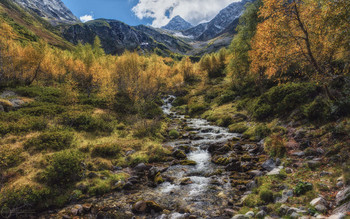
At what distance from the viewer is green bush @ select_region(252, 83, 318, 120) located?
17375 mm

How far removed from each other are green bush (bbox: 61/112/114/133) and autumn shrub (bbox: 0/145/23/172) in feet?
22.8

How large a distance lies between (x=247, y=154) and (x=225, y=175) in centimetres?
402

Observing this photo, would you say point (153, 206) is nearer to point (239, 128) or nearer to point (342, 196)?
point (342, 196)

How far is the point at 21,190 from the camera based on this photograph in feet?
31.5

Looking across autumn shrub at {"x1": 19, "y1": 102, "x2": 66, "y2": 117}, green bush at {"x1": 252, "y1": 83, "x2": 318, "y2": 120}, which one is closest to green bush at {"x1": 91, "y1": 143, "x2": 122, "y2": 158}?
autumn shrub at {"x1": 19, "y1": 102, "x2": 66, "y2": 117}

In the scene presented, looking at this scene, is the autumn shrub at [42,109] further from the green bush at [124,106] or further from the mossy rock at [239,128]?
the mossy rock at [239,128]

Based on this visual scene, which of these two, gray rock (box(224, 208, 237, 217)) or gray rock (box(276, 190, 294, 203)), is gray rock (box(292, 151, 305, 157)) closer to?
gray rock (box(276, 190, 294, 203))

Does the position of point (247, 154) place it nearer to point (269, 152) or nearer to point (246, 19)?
point (269, 152)

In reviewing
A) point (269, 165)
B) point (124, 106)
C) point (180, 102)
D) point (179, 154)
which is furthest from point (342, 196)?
point (180, 102)

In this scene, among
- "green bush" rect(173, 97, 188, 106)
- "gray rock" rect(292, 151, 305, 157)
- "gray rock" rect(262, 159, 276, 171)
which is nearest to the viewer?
"gray rock" rect(292, 151, 305, 157)

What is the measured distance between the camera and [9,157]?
12.0 metres

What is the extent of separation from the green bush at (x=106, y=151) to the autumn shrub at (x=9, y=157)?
206 inches

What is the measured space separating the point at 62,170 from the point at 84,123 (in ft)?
35.1

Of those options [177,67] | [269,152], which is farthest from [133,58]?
[177,67]
